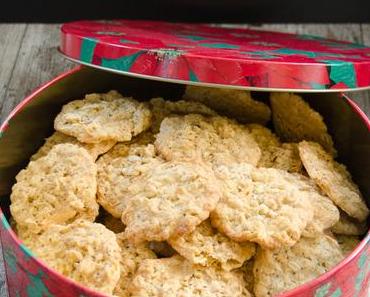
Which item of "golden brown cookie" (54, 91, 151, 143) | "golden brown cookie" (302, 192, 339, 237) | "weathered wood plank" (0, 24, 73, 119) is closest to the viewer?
"golden brown cookie" (302, 192, 339, 237)

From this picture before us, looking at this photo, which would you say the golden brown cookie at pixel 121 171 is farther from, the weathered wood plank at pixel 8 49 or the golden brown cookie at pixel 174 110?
the weathered wood plank at pixel 8 49

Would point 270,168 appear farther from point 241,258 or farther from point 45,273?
point 45,273

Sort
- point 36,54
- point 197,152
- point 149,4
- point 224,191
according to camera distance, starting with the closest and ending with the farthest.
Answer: point 224,191
point 197,152
point 36,54
point 149,4

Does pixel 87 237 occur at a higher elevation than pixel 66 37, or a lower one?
lower

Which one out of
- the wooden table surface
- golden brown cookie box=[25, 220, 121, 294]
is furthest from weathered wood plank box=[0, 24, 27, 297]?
golden brown cookie box=[25, 220, 121, 294]

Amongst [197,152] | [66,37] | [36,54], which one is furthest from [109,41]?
[36,54]

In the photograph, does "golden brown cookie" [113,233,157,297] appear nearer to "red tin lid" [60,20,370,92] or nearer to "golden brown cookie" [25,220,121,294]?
"golden brown cookie" [25,220,121,294]

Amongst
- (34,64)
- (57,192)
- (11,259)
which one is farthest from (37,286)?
(34,64)
